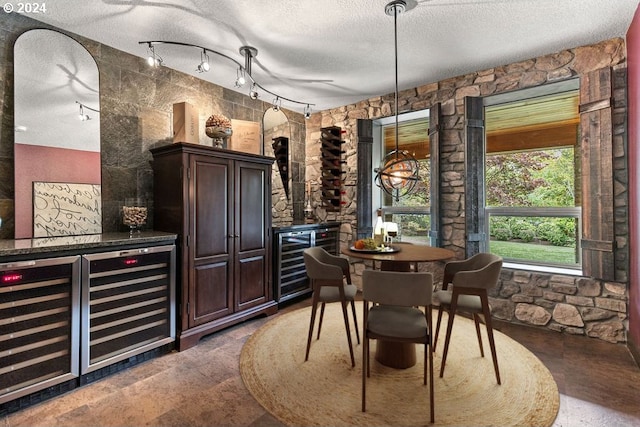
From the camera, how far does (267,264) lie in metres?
3.47

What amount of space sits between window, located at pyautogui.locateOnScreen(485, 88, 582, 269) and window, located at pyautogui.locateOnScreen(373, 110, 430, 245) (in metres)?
0.73

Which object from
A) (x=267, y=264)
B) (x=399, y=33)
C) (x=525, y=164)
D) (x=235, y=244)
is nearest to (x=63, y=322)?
(x=235, y=244)

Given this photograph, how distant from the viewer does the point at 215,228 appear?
2934mm

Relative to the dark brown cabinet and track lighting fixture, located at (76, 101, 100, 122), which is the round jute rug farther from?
track lighting fixture, located at (76, 101, 100, 122)

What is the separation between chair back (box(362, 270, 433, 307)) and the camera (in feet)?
5.81

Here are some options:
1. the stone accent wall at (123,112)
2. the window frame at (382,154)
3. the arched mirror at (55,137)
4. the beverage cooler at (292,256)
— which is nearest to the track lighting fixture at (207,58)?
the stone accent wall at (123,112)

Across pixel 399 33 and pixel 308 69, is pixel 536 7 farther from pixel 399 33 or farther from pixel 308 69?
pixel 308 69

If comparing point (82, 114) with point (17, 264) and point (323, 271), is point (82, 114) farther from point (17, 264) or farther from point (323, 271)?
point (323, 271)

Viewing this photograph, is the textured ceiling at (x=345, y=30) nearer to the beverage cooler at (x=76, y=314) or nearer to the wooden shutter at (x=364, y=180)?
the wooden shutter at (x=364, y=180)

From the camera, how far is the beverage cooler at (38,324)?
5.97 feet

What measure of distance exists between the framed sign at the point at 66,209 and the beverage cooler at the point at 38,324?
680 mm

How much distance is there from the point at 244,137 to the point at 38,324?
8.05 feet

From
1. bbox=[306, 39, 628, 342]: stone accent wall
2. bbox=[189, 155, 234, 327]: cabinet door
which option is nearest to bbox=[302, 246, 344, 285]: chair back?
bbox=[189, 155, 234, 327]: cabinet door

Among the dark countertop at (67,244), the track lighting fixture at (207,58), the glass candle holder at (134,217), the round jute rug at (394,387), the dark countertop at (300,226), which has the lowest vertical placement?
the round jute rug at (394,387)
